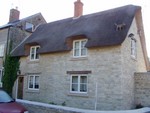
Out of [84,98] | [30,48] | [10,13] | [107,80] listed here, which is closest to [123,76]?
[107,80]

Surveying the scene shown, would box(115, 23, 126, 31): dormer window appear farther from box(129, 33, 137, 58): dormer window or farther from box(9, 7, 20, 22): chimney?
box(9, 7, 20, 22): chimney

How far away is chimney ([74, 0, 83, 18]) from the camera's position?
72.9ft

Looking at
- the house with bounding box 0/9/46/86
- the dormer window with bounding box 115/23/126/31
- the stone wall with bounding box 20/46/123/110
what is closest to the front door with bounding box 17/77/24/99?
the stone wall with bounding box 20/46/123/110

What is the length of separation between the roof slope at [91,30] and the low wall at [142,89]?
3.89 metres

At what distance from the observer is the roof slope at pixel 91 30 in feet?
51.9

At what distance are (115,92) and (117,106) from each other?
0.94 metres

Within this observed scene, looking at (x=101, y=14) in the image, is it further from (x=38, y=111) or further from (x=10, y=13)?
(x=10, y=13)

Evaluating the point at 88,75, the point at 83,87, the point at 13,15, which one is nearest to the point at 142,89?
the point at 88,75

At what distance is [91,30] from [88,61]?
2.69 metres

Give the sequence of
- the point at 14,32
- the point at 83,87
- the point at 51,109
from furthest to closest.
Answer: the point at 14,32, the point at 83,87, the point at 51,109

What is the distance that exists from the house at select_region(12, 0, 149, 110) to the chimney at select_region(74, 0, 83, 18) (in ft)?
0.33

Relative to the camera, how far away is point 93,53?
16.5 meters

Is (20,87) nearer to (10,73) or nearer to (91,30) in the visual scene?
(10,73)

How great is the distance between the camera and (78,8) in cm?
2234
